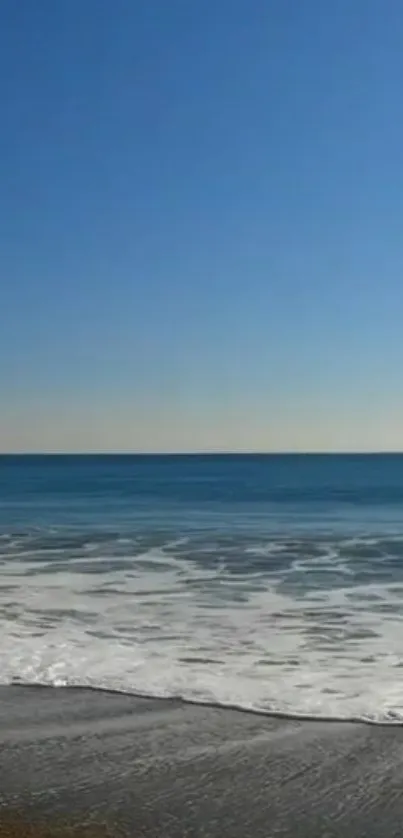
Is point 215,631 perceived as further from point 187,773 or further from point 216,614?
point 187,773

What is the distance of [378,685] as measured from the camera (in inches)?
348

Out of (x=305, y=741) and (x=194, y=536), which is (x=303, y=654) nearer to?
(x=305, y=741)

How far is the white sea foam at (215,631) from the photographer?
8.70 m

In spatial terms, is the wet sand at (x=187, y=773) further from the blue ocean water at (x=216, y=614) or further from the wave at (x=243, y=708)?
the blue ocean water at (x=216, y=614)

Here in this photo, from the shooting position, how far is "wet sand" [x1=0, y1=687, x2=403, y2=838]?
17.7 feet

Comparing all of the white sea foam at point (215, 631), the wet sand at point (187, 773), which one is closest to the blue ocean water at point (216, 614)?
the white sea foam at point (215, 631)

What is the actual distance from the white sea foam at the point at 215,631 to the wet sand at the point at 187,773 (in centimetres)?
72

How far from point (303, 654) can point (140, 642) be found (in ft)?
6.66

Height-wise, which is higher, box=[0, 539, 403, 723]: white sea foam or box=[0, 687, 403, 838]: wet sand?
box=[0, 539, 403, 723]: white sea foam

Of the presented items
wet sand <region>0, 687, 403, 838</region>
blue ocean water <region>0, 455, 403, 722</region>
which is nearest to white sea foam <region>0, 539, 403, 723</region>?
blue ocean water <region>0, 455, 403, 722</region>

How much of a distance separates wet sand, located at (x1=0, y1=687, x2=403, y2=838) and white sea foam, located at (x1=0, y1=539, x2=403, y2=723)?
715 mm

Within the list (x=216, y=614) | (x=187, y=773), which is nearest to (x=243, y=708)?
(x=187, y=773)

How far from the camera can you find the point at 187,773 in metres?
6.27

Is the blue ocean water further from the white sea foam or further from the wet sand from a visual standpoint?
the wet sand
